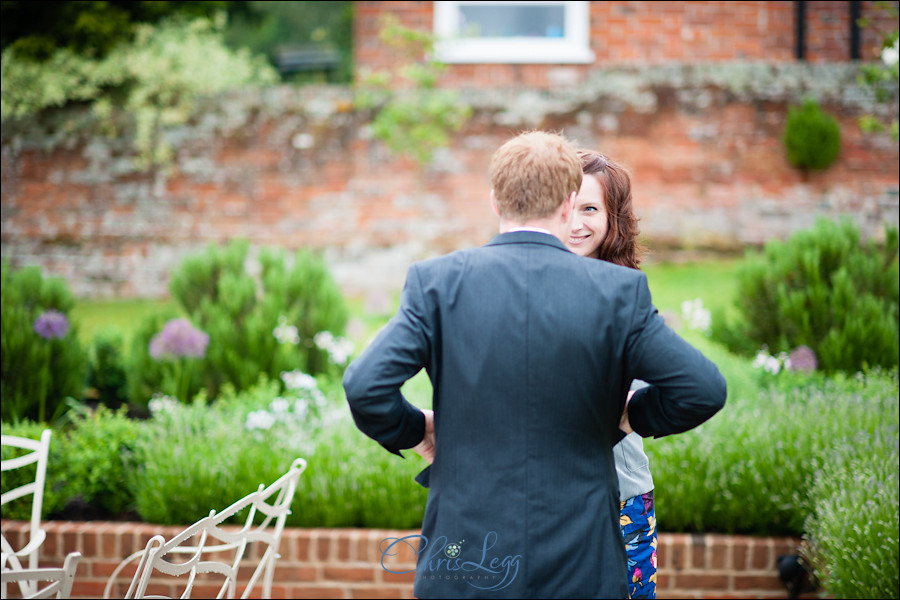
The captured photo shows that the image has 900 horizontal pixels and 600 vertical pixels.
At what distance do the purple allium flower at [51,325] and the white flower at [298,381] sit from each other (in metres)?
1.24

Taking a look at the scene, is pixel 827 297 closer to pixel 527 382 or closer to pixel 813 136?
pixel 813 136

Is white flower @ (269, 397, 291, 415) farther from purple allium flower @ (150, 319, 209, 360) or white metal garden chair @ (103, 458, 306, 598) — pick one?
A: white metal garden chair @ (103, 458, 306, 598)

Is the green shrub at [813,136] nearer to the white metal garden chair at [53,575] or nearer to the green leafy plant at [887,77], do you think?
the green leafy plant at [887,77]

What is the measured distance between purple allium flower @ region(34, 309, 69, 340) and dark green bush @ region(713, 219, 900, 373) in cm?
421

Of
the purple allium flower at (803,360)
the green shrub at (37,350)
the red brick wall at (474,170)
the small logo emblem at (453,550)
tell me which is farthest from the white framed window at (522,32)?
the small logo emblem at (453,550)

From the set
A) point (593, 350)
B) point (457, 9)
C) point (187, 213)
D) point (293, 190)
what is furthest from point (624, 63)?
point (593, 350)

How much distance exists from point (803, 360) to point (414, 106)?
4.15 meters

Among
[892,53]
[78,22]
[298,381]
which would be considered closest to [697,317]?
[892,53]

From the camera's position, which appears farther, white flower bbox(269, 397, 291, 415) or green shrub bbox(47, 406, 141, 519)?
white flower bbox(269, 397, 291, 415)

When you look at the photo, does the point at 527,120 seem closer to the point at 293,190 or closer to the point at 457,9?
the point at 457,9

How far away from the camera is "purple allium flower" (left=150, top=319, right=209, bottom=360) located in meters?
4.23

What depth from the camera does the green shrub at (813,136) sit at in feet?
23.4

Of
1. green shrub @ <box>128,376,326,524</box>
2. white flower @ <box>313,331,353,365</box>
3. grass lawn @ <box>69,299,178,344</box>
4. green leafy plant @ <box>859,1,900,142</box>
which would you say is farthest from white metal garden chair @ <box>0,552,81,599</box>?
green leafy plant @ <box>859,1,900,142</box>

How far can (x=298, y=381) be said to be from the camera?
4.07 meters
